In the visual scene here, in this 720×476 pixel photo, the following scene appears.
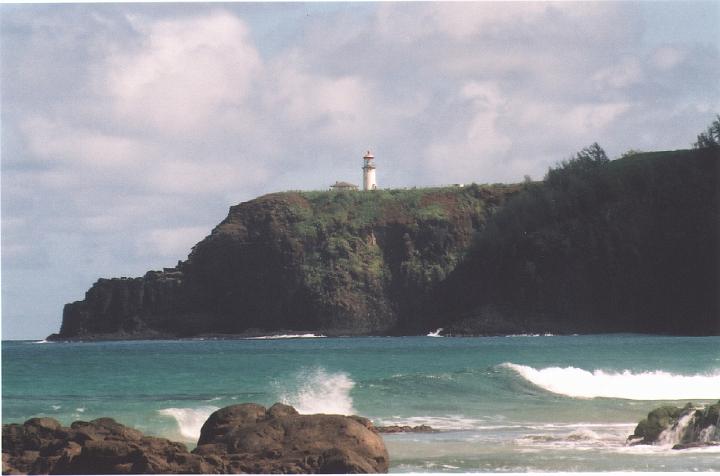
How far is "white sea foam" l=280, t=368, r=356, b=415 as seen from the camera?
28.6m

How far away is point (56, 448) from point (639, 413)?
13.3 meters

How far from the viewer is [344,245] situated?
122875 mm

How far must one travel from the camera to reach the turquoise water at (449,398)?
762 inches

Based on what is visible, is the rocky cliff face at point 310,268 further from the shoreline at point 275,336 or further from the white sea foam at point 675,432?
the white sea foam at point 675,432

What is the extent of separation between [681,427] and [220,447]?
305 inches

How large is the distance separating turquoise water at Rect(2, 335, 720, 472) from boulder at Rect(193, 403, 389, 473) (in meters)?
0.97

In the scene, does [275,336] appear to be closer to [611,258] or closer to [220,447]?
[611,258]

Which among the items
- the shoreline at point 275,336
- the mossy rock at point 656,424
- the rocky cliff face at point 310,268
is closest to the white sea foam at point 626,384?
the mossy rock at point 656,424

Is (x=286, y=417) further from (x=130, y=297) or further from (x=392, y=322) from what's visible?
(x=130, y=297)

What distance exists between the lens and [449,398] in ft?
99.7

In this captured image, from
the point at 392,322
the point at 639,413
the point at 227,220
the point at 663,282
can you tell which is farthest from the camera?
the point at 227,220

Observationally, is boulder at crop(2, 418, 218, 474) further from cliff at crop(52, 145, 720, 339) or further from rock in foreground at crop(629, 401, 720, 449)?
cliff at crop(52, 145, 720, 339)

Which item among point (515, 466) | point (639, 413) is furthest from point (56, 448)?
point (639, 413)

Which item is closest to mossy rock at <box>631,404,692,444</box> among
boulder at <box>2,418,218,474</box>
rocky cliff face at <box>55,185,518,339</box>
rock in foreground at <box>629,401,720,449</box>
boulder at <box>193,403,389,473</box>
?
rock in foreground at <box>629,401,720,449</box>
